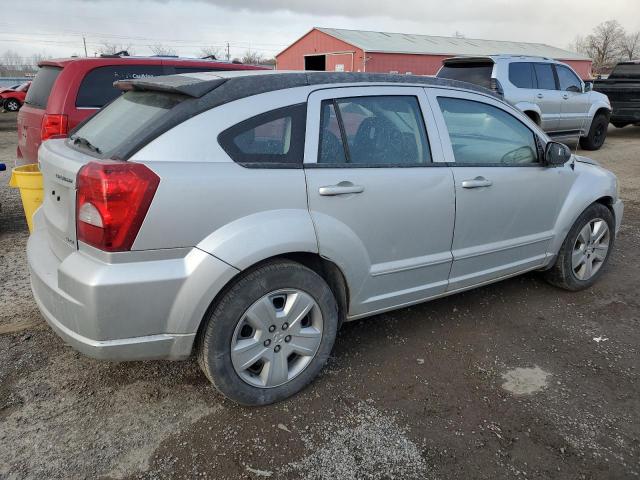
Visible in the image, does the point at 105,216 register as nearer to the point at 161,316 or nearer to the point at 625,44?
the point at 161,316

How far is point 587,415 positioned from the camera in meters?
2.71

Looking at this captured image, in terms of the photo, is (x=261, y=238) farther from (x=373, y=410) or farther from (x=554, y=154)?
(x=554, y=154)

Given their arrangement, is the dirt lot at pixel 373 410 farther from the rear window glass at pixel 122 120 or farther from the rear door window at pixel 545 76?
the rear door window at pixel 545 76

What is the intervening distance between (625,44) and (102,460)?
91212mm

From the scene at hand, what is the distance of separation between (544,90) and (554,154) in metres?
7.75

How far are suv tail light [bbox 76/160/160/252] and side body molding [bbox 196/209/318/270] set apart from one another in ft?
1.00

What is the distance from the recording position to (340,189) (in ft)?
8.73

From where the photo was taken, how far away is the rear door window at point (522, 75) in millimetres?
9922

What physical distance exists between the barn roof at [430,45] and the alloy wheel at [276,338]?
77.2ft

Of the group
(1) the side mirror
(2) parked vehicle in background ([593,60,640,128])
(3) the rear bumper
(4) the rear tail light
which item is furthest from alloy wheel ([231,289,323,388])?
(2) parked vehicle in background ([593,60,640,128])

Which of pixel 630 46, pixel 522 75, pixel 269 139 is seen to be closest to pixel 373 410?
pixel 269 139

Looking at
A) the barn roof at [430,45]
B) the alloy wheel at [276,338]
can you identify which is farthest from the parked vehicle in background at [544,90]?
the barn roof at [430,45]

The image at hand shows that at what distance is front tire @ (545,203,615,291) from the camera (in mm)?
4113

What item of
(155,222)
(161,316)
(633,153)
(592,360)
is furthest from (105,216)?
(633,153)
